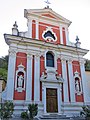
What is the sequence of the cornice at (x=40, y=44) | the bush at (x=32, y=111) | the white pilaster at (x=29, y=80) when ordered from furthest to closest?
1. the cornice at (x=40, y=44)
2. the white pilaster at (x=29, y=80)
3. the bush at (x=32, y=111)

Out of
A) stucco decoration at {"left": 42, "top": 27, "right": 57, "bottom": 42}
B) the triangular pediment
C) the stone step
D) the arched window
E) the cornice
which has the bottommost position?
the stone step

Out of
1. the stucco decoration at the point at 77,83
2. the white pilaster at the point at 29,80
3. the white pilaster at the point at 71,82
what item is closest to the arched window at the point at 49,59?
the white pilaster at the point at 71,82

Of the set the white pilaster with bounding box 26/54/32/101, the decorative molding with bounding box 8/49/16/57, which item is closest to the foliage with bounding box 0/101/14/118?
the white pilaster with bounding box 26/54/32/101

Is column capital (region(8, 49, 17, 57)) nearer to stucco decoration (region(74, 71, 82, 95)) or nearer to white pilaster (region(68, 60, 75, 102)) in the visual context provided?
white pilaster (region(68, 60, 75, 102))

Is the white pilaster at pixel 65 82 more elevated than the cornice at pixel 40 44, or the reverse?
the cornice at pixel 40 44

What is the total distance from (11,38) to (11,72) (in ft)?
9.25

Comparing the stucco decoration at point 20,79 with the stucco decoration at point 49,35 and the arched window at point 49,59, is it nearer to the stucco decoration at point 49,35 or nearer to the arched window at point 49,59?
the arched window at point 49,59

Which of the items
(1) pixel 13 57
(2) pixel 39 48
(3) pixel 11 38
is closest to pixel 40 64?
(2) pixel 39 48

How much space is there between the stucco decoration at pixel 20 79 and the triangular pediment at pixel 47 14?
5.44 metres

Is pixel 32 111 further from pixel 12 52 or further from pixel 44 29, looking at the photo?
pixel 44 29

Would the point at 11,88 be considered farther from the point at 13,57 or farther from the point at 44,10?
the point at 44,10

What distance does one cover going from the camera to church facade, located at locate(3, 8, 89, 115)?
38.9ft

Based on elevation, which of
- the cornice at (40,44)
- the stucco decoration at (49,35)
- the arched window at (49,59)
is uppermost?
the stucco decoration at (49,35)

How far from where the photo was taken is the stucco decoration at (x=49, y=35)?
48.0 ft
